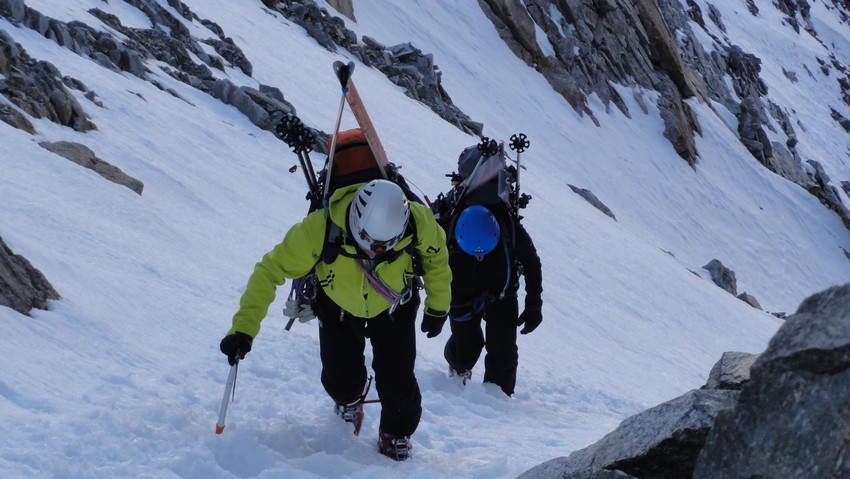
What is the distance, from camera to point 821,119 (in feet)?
177

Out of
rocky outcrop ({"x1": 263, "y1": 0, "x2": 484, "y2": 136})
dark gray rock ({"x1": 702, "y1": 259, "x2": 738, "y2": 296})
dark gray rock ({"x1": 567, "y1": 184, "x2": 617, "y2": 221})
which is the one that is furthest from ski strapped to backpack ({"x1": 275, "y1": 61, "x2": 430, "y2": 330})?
dark gray rock ({"x1": 702, "y1": 259, "x2": 738, "y2": 296})

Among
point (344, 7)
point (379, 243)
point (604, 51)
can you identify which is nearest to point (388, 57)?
point (344, 7)

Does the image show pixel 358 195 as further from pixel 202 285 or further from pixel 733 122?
pixel 733 122

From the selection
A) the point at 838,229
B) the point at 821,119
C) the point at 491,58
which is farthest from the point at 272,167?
the point at 821,119

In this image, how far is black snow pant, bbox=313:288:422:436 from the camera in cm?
505

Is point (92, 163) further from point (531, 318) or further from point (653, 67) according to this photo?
point (653, 67)

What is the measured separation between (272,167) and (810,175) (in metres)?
37.3

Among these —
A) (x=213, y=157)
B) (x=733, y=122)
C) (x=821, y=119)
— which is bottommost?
(x=213, y=157)

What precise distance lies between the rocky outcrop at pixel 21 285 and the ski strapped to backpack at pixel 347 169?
1.77 m

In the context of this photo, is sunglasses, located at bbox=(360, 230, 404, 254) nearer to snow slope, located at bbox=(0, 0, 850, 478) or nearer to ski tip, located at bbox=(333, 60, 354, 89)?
ski tip, located at bbox=(333, 60, 354, 89)

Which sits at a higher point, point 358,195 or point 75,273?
point 358,195

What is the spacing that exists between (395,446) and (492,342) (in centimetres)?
228

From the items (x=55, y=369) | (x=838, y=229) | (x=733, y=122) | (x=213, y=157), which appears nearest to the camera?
(x=55, y=369)

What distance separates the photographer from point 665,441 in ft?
11.5
